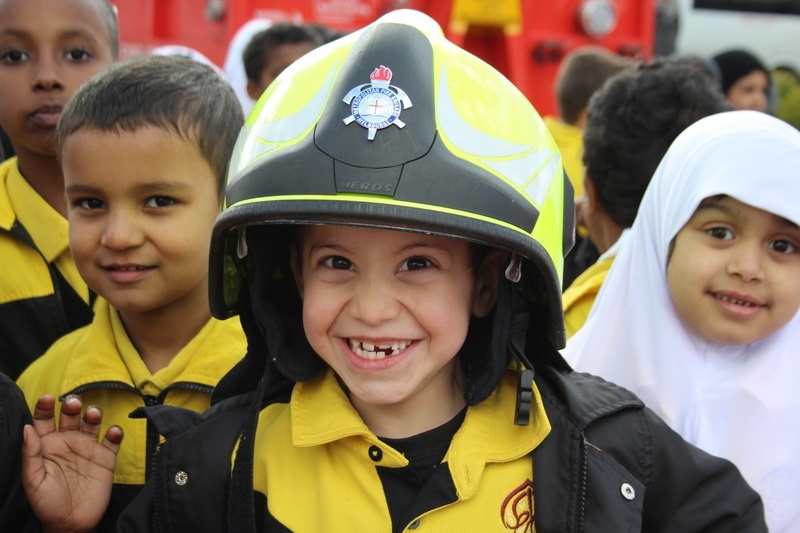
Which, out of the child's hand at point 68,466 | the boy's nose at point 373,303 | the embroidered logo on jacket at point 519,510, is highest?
the boy's nose at point 373,303

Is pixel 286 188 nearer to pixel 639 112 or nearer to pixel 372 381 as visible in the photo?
pixel 372 381

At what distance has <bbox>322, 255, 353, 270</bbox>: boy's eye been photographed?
7.25ft

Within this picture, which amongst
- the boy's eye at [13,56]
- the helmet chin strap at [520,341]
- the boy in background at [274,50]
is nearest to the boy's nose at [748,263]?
the helmet chin strap at [520,341]

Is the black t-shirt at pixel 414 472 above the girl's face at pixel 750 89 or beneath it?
above

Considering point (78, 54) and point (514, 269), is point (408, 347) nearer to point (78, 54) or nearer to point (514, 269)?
point (514, 269)

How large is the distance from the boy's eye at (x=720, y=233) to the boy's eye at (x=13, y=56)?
7.76ft

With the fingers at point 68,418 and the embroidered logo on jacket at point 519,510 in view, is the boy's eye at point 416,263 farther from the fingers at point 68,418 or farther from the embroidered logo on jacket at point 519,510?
the fingers at point 68,418

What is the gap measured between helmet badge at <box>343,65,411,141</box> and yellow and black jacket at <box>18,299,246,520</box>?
106 cm

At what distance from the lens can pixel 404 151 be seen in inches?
76.2

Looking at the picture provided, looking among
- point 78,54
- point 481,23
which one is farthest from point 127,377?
point 481,23

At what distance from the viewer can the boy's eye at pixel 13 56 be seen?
3.57 metres

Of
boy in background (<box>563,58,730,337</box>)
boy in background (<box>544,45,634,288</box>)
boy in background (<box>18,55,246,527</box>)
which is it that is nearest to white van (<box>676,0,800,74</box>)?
boy in background (<box>544,45,634,288</box>)

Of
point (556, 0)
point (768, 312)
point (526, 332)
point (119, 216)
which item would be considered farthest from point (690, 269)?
point (556, 0)

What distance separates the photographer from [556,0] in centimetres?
862
